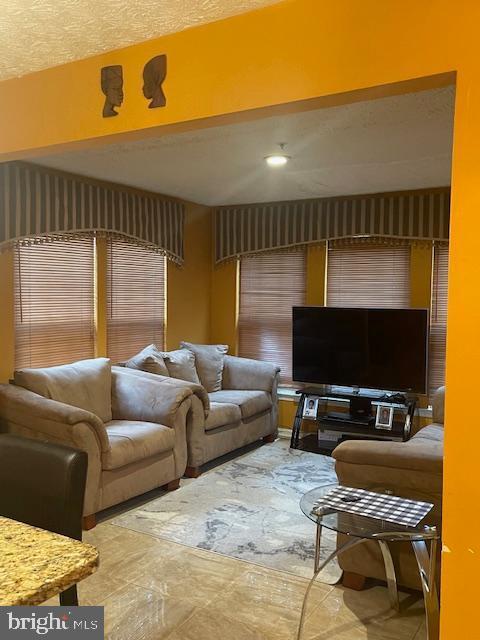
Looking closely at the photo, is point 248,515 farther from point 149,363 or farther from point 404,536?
point 404,536

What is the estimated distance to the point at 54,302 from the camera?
478 cm

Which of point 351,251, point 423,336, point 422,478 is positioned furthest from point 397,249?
point 422,478

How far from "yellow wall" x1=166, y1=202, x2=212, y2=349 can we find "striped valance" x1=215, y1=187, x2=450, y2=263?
0.52ft

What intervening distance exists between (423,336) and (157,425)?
244 centimetres

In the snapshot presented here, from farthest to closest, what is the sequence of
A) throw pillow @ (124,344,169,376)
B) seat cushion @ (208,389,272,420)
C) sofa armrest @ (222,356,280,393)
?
sofa armrest @ (222,356,280,393) → seat cushion @ (208,389,272,420) → throw pillow @ (124,344,169,376)

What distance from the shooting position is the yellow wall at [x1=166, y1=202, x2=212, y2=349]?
6047 mm

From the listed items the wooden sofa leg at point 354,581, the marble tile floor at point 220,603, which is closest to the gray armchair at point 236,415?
the marble tile floor at point 220,603

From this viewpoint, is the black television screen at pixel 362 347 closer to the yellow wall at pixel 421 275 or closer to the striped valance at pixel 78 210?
the yellow wall at pixel 421 275

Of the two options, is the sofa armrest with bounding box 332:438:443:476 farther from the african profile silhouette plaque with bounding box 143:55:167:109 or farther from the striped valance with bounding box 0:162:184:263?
the striped valance with bounding box 0:162:184:263

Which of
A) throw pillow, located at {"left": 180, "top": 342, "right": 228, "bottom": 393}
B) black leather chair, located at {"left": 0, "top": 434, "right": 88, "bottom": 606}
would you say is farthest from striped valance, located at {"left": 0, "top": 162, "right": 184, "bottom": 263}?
black leather chair, located at {"left": 0, "top": 434, "right": 88, "bottom": 606}

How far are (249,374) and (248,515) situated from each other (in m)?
2.03

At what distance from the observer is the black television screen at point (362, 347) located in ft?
16.8

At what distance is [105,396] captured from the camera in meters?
4.56

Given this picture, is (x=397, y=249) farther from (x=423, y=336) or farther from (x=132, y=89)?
(x=132, y=89)
